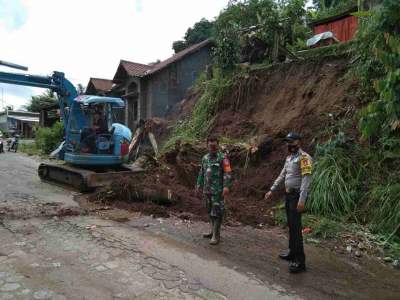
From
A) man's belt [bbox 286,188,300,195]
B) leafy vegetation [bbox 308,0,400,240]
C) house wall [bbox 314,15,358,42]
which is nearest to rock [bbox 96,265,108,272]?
man's belt [bbox 286,188,300,195]

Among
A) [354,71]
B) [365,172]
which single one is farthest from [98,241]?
[354,71]

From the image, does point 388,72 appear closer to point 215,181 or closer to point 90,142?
point 215,181

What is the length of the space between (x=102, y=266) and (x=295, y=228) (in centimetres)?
266

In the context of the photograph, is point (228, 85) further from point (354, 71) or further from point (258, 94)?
point (354, 71)

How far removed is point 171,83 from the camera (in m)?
27.6

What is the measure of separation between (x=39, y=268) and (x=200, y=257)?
2.16m

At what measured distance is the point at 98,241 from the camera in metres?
6.48

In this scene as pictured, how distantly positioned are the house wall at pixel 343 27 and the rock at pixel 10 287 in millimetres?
13190

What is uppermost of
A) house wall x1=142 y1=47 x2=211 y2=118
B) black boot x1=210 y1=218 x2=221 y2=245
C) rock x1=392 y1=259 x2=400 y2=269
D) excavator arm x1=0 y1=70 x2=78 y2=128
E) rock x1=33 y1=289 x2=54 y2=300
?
house wall x1=142 y1=47 x2=211 y2=118

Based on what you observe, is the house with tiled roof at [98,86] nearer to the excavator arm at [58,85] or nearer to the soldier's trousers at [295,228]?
the excavator arm at [58,85]

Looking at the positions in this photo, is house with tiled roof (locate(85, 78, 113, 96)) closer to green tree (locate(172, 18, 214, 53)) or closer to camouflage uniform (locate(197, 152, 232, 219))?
green tree (locate(172, 18, 214, 53))

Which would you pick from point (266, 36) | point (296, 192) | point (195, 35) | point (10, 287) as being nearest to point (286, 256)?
point (296, 192)

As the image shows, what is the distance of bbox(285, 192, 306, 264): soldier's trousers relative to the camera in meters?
5.52

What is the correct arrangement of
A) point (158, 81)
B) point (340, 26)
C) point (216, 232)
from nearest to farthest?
1. point (216, 232)
2. point (340, 26)
3. point (158, 81)
